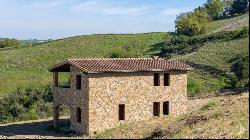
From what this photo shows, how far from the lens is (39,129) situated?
3506cm

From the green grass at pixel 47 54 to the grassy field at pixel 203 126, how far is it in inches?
987

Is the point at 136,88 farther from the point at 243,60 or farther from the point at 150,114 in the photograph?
the point at 243,60

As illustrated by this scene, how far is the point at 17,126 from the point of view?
37.3 meters

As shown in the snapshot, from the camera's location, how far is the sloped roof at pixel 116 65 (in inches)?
1264

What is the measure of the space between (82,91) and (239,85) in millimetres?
22678

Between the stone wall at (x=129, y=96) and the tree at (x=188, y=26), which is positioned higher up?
the tree at (x=188, y=26)

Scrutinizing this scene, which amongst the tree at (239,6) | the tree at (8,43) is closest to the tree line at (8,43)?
the tree at (8,43)

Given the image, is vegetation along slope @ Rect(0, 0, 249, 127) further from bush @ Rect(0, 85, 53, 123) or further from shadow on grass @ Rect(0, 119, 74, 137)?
shadow on grass @ Rect(0, 119, 74, 137)

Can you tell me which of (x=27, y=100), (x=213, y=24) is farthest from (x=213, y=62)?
(x=213, y=24)

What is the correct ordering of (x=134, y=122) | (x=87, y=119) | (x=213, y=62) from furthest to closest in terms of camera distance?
Answer: (x=213, y=62), (x=134, y=122), (x=87, y=119)

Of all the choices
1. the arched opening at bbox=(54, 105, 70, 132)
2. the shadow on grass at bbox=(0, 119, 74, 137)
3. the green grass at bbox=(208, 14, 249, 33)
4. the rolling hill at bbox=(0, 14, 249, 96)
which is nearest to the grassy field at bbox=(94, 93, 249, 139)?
the shadow on grass at bbox=(0, 119, 74, 137)

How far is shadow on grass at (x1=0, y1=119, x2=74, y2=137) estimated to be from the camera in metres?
33.1

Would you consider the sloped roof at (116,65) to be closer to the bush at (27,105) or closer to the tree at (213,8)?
the bush at (27,105)

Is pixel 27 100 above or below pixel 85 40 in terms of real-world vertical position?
below
